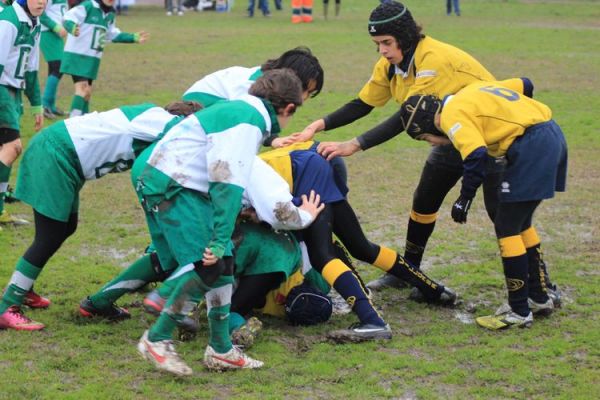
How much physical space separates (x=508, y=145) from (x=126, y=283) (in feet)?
7.74

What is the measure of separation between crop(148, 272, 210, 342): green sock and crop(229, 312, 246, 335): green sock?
22.0 inches

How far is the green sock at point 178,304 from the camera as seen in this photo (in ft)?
14.8

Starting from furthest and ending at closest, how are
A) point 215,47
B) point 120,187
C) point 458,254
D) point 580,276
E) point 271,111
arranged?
point 215,47 < point 120,187 < point 458,254 < point 580,276 < point 271,111

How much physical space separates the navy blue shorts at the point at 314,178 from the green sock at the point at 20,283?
158cm

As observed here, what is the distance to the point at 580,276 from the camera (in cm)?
646

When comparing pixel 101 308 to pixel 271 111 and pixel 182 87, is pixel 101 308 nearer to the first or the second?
pixel 271 111

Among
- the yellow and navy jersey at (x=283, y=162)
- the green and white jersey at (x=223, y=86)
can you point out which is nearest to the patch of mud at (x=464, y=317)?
the yellow and navy jersey at (x=283, y=162)

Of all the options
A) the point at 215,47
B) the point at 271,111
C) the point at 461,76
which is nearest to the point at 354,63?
the point at 215,47

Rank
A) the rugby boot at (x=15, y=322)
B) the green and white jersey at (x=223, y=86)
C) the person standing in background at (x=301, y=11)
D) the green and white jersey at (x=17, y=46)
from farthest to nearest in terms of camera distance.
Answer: the person standing in background at (x=301, y=11) → the green and white jersey at (x=17, y=46) → the green and white jersey at (x=223, y=86) → the rugby boot at (x=15, y=322)

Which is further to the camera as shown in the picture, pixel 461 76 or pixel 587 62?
pixel 587 62

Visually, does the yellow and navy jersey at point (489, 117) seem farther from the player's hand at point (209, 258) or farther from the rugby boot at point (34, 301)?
the rugby boot at point (34, 301)

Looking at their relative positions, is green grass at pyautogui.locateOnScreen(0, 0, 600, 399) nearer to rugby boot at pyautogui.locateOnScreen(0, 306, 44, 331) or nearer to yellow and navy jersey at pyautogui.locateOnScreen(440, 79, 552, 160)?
rugby boot at pyautogui.locateOnScreen(0, 306, 44, 331)

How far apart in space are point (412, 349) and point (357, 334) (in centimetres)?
31

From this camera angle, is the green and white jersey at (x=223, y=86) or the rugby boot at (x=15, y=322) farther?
the green and white jersey at (x=223, y=86)
